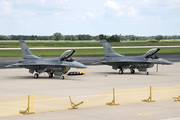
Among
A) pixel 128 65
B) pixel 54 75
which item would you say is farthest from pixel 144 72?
pixel 54 75

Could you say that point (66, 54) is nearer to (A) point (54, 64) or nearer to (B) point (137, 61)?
(A) point (54, 64)

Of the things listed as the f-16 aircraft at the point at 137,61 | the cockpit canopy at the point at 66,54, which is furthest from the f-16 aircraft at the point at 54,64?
the f-16 aircraft at the point at 137,61

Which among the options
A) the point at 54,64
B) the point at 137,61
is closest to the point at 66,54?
the point at 54,64

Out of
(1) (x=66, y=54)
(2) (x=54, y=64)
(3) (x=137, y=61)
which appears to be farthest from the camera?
(3) (x=137, y=61)

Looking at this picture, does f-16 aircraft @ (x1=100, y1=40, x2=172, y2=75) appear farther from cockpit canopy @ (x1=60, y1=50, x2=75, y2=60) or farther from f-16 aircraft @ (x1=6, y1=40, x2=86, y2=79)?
f-16 aircraft @ (x1=6, y1=40, x2=86, y2=79)

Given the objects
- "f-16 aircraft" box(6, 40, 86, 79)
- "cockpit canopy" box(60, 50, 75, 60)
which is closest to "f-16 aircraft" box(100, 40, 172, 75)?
"cockpit canopy" box(60, 50, 75, 60)

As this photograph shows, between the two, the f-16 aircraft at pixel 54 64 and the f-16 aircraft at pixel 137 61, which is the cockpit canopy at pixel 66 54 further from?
the f-16 aircraft at pixel 137 61

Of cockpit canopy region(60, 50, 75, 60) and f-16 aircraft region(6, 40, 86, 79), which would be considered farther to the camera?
cockpit canopy region(60, 50, 75, 60)

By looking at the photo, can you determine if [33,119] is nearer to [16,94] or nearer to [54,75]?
[16,94]

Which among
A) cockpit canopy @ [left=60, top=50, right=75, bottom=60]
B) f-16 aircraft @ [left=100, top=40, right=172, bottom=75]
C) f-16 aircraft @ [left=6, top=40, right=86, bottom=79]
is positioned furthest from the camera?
f-16 aircraft @ [left=100, top=40, right=172, bottom=75]

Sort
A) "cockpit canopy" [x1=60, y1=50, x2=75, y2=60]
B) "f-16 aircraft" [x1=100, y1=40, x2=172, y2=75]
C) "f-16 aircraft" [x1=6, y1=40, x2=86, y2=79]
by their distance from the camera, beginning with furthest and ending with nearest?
1. "f-16 aircraft" [x1=100, y1=40, x2=172, y2=75]
2. "cockpit canopy" [x1=60, y1=50, x2=75, y2=60]
3. "f-16 aircraft" [x1=6, y1=40, x2=86, y2=79]

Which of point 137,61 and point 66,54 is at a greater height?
point 66,54

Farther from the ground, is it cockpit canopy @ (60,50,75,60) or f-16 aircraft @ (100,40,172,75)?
cockpit canopy @ (60,50,75,60)

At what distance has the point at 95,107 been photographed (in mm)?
18875
